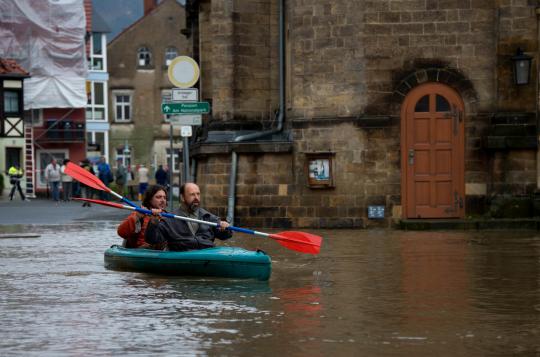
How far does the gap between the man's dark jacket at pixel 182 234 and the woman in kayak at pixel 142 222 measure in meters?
0.18

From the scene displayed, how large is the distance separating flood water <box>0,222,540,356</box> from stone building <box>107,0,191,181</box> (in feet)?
208

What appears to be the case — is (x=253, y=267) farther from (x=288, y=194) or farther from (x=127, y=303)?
(x=288, y=194)

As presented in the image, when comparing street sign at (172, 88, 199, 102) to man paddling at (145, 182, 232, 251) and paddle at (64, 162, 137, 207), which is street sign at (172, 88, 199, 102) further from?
man paddling at (145, 182, 232, 251)

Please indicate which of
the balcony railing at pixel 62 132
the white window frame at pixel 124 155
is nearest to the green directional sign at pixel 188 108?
the balcony railing at pixel 62 132

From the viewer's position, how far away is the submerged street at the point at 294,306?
8.62 meters

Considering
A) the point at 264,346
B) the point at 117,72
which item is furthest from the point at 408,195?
the point at 117,72

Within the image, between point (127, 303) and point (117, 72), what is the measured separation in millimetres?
71227

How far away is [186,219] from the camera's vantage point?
13.6 metres

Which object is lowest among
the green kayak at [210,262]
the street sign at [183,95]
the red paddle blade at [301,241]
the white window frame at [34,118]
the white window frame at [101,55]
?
the green kayak at [210,262]

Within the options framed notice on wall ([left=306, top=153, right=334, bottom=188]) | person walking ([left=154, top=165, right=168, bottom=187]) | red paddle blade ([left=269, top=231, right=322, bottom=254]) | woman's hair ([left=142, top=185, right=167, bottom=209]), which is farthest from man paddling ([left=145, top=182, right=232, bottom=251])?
person walking ([left=154, top=165, right=168, bottom=187])

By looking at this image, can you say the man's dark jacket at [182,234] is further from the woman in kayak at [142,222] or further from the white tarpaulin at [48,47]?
the white tarpaulin at [48,47]

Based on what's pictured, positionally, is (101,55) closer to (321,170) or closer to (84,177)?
(321,170)

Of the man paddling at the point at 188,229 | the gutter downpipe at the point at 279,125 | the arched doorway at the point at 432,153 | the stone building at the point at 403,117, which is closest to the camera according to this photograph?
the man paddling at the point at 188,229

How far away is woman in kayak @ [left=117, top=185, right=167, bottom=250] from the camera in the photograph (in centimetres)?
1433
